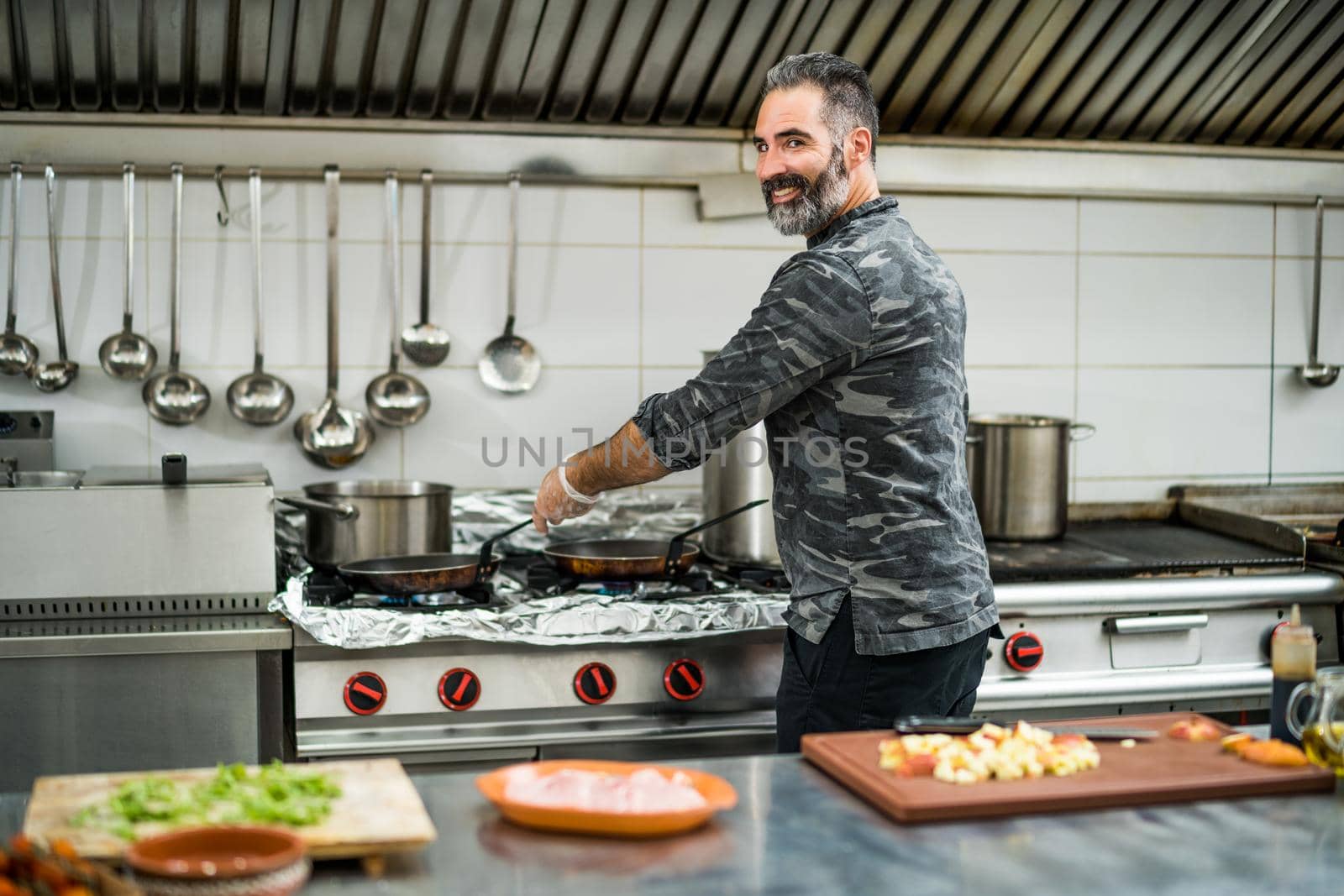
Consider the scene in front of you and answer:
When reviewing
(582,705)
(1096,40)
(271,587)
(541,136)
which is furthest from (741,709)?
(1096,40)

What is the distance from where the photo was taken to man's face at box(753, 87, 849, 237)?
178cm

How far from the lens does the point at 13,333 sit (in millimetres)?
2523

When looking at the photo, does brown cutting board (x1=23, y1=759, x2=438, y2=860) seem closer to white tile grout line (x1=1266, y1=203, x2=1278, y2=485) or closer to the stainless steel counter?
the stainless steel counter

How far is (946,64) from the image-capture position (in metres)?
2.74

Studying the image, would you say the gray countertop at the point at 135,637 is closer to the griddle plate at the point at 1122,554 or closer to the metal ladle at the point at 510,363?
the metal ladle at the point at 510,363

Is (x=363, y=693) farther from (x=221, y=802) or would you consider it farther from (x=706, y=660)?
(x=221, y=802)

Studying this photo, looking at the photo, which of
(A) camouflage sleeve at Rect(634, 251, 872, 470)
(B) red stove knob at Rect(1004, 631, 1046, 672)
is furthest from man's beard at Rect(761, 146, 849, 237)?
(B) red stove knob at Rect(1004, 631, 1046, 672)

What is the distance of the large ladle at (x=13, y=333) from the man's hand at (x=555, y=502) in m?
1.25

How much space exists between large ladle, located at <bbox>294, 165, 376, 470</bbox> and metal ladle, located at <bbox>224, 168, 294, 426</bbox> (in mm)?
57

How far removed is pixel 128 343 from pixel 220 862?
5.94 feet

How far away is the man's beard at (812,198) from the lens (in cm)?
179

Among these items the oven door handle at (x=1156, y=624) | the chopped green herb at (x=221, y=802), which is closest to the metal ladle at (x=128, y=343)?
the chopped green herb at (x=221, y=802)

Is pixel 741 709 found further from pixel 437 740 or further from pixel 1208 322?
pixel 1208 322

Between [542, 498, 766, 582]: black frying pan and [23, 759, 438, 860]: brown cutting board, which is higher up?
[542, 498, 766, 582]: black frying pan
